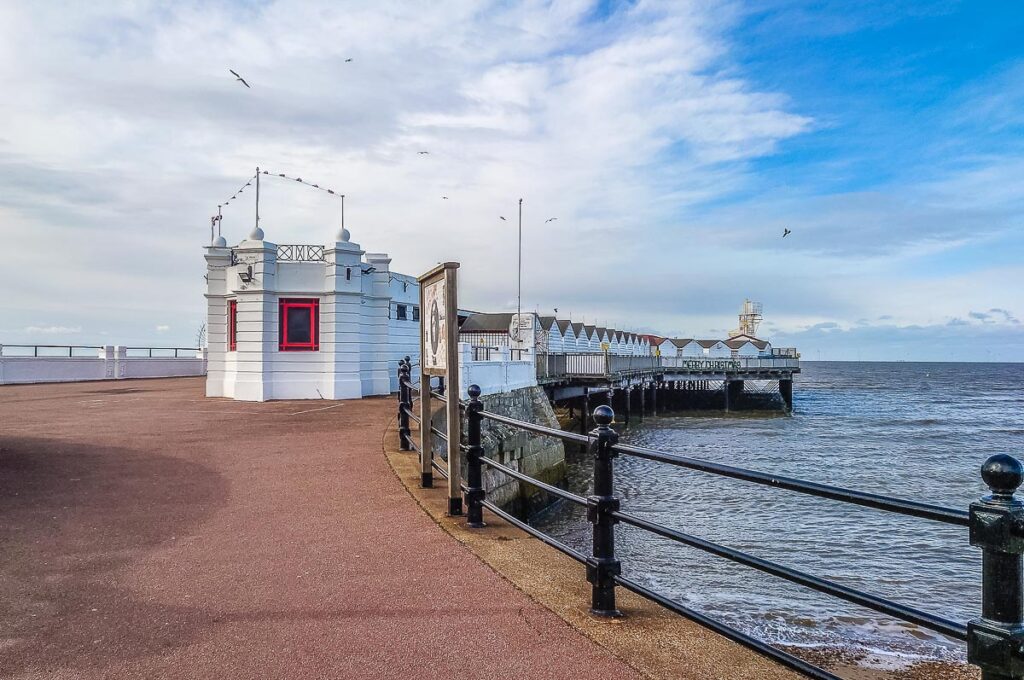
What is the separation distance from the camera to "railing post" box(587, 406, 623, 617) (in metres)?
3.22

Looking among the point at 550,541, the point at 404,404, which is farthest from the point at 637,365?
the point at 550,541

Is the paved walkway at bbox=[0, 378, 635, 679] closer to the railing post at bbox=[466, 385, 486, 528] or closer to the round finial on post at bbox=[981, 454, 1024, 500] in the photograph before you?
the railing post at bbox=[466, 385, 486, 528]

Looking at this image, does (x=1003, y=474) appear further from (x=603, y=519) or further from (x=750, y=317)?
(x=750, y=317)

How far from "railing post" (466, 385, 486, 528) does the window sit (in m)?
14.0

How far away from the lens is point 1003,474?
194 centimetres

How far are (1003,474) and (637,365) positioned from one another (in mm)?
38863

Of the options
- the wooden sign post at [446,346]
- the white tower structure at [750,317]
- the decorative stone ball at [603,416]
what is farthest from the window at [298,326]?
the white tower structure at [750,317]

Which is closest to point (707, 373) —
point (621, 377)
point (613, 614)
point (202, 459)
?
point (621, 377)

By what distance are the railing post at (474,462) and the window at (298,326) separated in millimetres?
13962

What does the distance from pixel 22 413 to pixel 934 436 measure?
110 feet

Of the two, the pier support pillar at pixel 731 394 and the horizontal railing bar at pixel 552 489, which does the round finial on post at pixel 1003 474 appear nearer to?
the horizontal railing bar at pixel 552 489

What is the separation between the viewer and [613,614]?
3.35 metres

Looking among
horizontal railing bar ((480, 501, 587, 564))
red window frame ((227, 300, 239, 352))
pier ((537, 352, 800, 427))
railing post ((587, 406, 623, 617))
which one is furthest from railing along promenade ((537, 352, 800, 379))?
railing post ((587, 406, 623, 617))

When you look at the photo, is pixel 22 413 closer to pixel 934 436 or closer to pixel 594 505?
pixel 594 505
